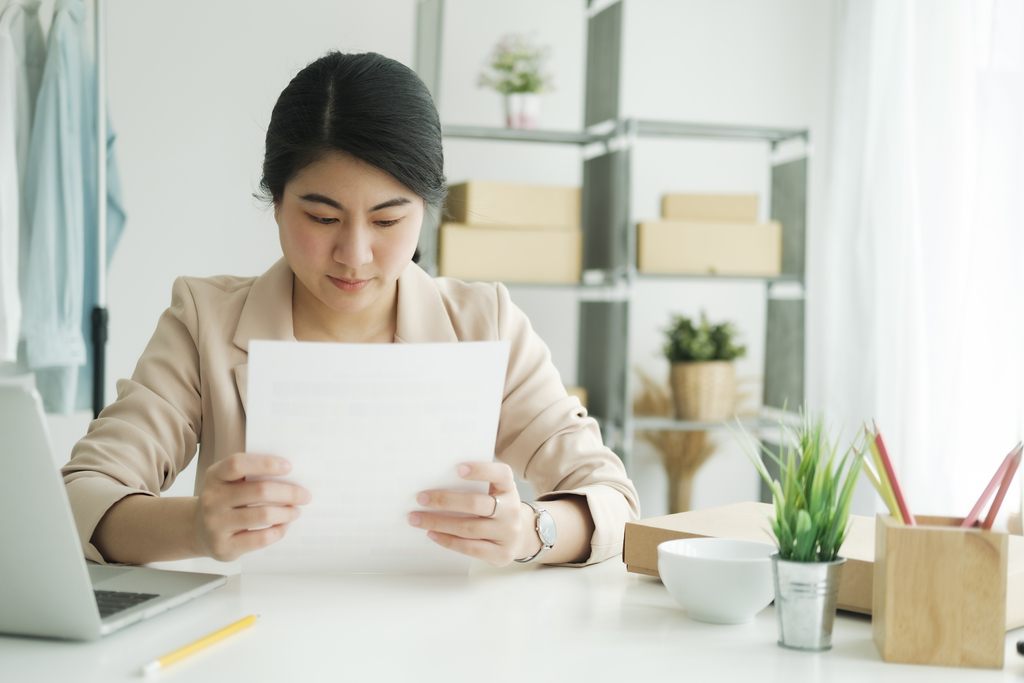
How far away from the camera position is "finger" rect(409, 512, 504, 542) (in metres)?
1.07

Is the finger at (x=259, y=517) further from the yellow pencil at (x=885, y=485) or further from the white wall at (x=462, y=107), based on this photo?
the white wall at (x=462, y=107)

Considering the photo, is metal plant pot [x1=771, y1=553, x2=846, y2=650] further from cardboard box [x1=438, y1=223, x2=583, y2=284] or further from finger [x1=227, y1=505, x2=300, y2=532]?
cardboard box [x1=438, y1=223, x2=583, y2=284]

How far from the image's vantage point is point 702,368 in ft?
10.4

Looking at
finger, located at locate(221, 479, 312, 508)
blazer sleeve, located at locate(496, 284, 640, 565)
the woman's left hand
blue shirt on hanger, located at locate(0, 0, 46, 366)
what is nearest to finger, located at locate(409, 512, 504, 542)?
the woman's left hand

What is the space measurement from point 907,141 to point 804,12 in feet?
2.71

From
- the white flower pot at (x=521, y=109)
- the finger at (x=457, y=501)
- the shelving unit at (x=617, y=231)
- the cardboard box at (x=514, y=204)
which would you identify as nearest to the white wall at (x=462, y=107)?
the shelving unit at (x=617, y=231)

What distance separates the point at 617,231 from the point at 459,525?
2.10 metres

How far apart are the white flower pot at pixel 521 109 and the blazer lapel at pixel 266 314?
5.67 ft

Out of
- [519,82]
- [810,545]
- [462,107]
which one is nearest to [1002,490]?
[810,545]

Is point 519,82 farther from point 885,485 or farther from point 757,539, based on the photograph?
point 885,485

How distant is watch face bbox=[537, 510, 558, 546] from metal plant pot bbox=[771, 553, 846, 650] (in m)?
0.33

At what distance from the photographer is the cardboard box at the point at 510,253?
3020 millimetres

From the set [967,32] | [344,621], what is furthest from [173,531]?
[967,32]

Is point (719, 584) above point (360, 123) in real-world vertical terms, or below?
below
